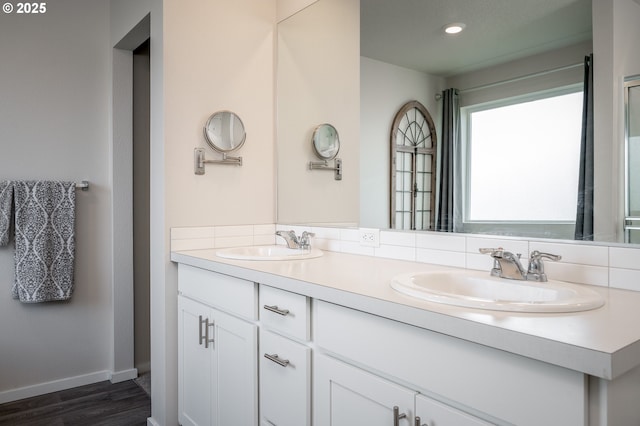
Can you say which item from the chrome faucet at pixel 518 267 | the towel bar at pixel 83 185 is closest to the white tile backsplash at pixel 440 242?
the chrome faucet at pixel 518 267

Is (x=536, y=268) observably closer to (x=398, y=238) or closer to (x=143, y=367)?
(x=398, y=238)

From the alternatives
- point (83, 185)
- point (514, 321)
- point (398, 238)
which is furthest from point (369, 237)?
point (83, 185)

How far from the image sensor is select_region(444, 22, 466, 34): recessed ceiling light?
1.57 m

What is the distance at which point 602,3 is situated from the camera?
4.01 ft

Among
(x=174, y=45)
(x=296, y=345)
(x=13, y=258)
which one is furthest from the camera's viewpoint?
(x=13, y=258)

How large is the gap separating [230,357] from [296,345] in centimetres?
44

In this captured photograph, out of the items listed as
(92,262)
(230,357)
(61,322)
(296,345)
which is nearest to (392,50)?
(296,345)

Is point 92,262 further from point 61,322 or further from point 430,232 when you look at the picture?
point 430,232

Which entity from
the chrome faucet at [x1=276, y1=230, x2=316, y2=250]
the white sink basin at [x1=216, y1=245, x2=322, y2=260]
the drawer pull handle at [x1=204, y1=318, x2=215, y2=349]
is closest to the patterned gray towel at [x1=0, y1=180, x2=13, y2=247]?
the white sink basin at [x1=216, y1=245, x2=322, y2=260]

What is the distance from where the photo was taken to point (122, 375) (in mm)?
2721

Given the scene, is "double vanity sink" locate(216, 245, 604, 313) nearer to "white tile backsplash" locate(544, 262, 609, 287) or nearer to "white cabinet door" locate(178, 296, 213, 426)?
"white tile backsplash" locate(544, 262, 609, 287)

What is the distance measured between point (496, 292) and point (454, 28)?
95 cm

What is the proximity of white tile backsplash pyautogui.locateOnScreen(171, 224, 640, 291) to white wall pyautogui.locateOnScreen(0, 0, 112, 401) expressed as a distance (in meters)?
0.96

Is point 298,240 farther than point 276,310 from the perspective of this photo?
Yes
